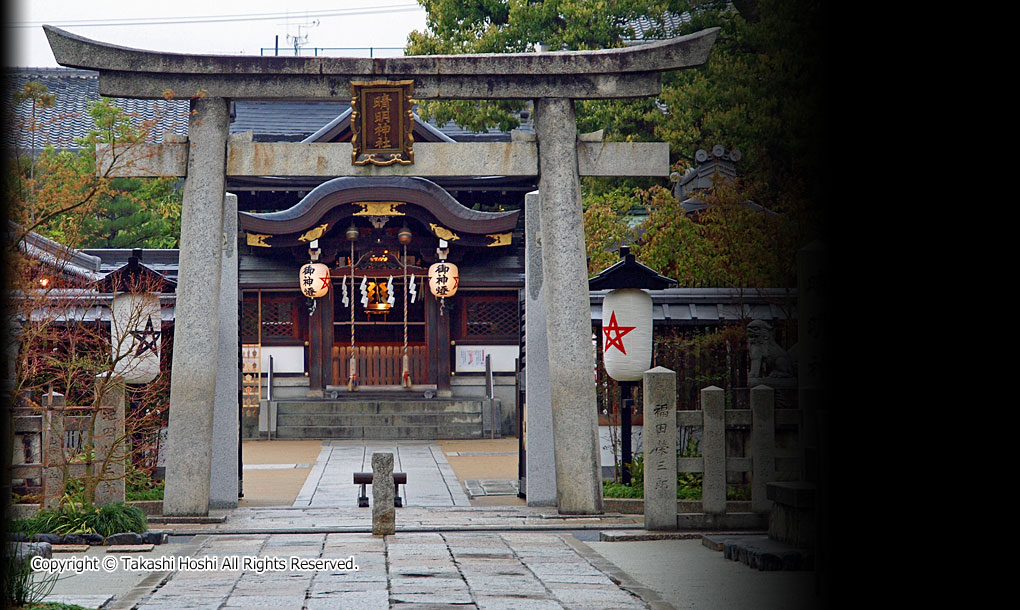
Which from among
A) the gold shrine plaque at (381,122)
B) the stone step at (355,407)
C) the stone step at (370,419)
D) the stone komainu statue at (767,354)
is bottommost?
the stone step at (370,419)

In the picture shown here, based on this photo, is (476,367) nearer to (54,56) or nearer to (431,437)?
(431,437)

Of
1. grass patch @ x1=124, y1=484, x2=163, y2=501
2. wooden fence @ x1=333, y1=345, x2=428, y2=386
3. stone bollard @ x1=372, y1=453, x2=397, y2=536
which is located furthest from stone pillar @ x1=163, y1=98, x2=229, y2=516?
wooden fence @ x1=333, y1=345, x2=428, y2=386

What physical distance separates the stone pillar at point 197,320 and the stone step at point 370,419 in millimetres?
13094

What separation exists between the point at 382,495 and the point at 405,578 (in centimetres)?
273

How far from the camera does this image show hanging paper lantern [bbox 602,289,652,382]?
44.3 feet

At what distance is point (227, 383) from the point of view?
13445mm

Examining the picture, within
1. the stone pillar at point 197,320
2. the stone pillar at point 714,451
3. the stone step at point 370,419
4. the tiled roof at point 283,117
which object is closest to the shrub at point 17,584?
the stone pillar at point 197,320

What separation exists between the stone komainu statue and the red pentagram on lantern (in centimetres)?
162

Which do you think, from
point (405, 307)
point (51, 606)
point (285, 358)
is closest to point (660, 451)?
point (51, 606)

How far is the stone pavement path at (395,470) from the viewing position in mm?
14422

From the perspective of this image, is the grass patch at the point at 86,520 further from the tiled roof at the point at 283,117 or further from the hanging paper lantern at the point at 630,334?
the tiled roof at the point at 283,117

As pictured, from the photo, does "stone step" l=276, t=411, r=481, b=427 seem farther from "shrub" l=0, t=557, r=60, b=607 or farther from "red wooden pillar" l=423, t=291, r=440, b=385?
"shrub" l=0, t=557, r=60, b=607

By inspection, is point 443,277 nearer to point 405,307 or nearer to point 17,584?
point 405,307

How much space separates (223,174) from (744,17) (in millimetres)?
13695
